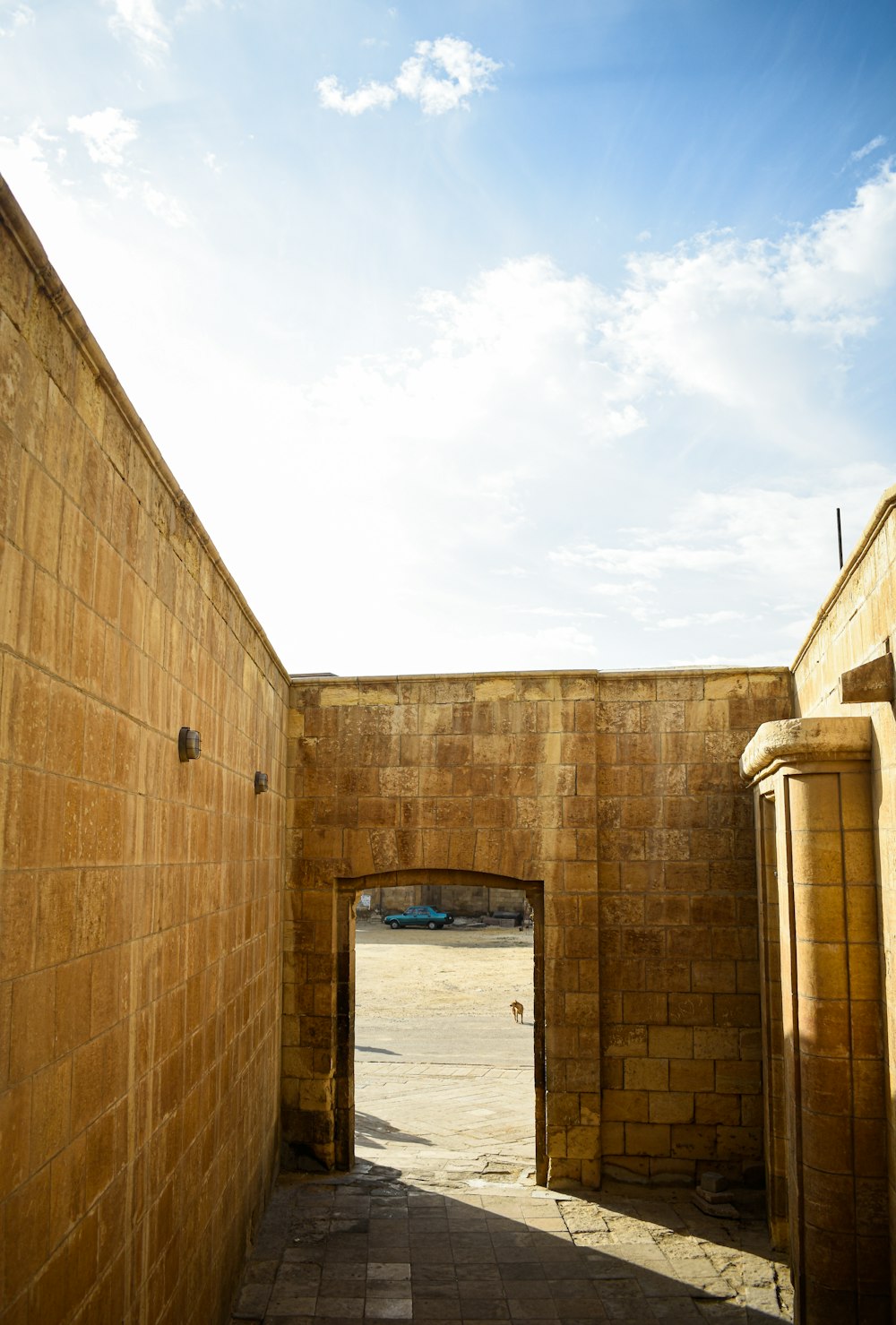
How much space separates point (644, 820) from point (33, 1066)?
20.8 feet

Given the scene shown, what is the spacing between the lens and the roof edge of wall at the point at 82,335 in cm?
263

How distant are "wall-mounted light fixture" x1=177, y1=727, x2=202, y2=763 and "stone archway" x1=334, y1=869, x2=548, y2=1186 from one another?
4.01 meters

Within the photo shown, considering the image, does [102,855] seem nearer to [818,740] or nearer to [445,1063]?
[818,740]

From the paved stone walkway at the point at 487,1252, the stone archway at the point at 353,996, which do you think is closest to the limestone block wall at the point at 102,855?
the paved stone walkway at the point at 487,1252

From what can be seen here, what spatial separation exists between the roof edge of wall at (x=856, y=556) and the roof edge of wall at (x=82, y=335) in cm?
308

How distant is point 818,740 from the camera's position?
4.74 meters

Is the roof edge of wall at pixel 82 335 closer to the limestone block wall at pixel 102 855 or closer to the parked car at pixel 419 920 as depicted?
the limestone block wall at pixel 102 855

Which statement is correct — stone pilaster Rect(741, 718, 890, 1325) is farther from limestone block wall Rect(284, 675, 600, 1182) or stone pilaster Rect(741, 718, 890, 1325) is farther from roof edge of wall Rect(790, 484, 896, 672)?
limestone block wall Rect(284, 675, 600, 1182)

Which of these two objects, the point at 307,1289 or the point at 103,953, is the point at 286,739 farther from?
the point at 103,953

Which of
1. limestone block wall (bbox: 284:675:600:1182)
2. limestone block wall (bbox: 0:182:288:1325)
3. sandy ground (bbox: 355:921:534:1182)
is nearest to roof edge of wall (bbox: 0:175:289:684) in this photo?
limestone block wall (bbox: 0:182:288:1325)

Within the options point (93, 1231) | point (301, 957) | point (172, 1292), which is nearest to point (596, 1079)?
point (301, 957)

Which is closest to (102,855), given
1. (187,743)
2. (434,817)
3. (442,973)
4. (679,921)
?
(187,743)

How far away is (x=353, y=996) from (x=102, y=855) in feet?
18.2

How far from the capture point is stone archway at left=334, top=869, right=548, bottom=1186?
8.30 metres
